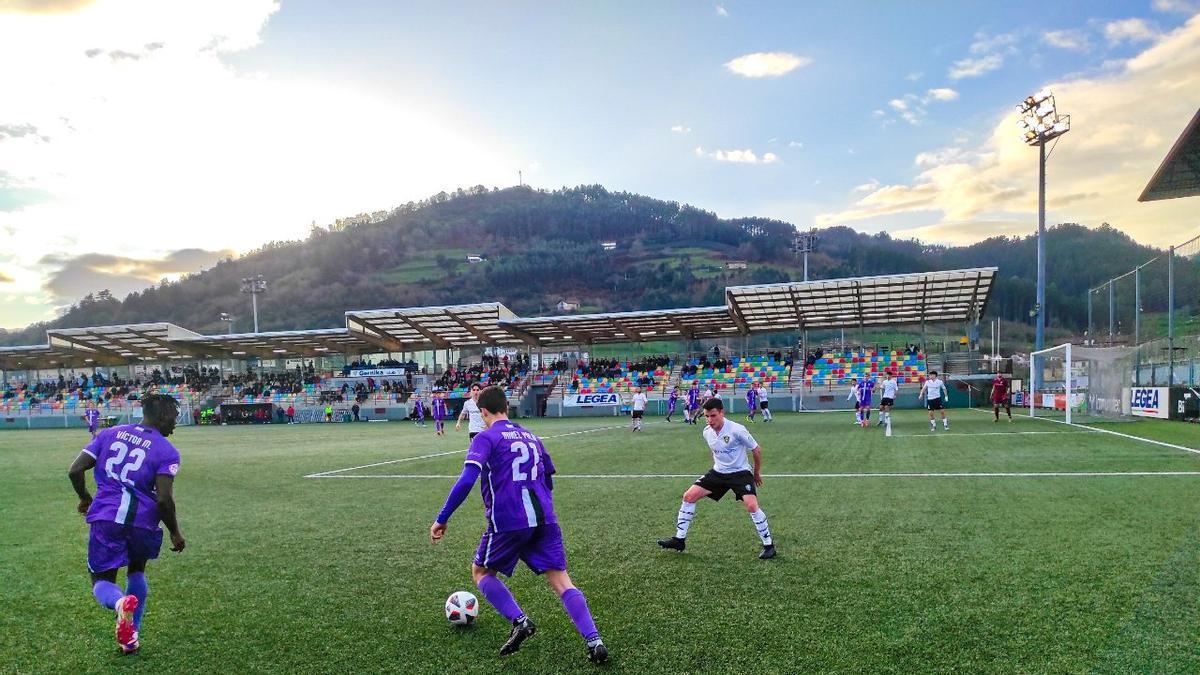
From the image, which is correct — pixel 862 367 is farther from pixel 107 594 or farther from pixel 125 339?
pixel 125 339

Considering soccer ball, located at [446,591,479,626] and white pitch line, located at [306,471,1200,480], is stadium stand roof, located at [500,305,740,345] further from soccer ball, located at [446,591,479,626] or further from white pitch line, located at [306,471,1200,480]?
soccer ball, located at [446,591,479,626]

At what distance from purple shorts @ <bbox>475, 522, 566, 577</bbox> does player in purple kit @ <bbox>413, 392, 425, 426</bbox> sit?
36.3m

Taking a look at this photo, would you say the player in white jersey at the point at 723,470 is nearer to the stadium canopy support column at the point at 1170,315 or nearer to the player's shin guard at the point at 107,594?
the player's shin guard at the point at 107,594

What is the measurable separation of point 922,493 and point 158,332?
170ft

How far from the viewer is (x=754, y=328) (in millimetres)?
Result: 46188

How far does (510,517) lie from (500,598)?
590 mm

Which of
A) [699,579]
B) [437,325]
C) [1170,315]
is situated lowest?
[699,579]

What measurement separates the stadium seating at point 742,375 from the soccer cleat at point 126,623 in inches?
1503

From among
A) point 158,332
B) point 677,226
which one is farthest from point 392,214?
point 158,332

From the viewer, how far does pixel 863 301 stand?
40.2 m

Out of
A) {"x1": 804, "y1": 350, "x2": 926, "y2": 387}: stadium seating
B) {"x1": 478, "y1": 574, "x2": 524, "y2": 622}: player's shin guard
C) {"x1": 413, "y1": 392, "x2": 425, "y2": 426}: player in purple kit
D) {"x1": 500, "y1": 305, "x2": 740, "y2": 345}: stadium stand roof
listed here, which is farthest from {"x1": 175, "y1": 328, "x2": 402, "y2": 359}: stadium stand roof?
{"x1": 478, "y1": 574, "x2": 524, "y2": 622}: player's shin guard

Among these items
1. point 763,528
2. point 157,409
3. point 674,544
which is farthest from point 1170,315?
point 157,409

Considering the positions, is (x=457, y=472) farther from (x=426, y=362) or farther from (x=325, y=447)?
(x=426, y=362)

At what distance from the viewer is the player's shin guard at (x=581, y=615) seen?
4.46 m
